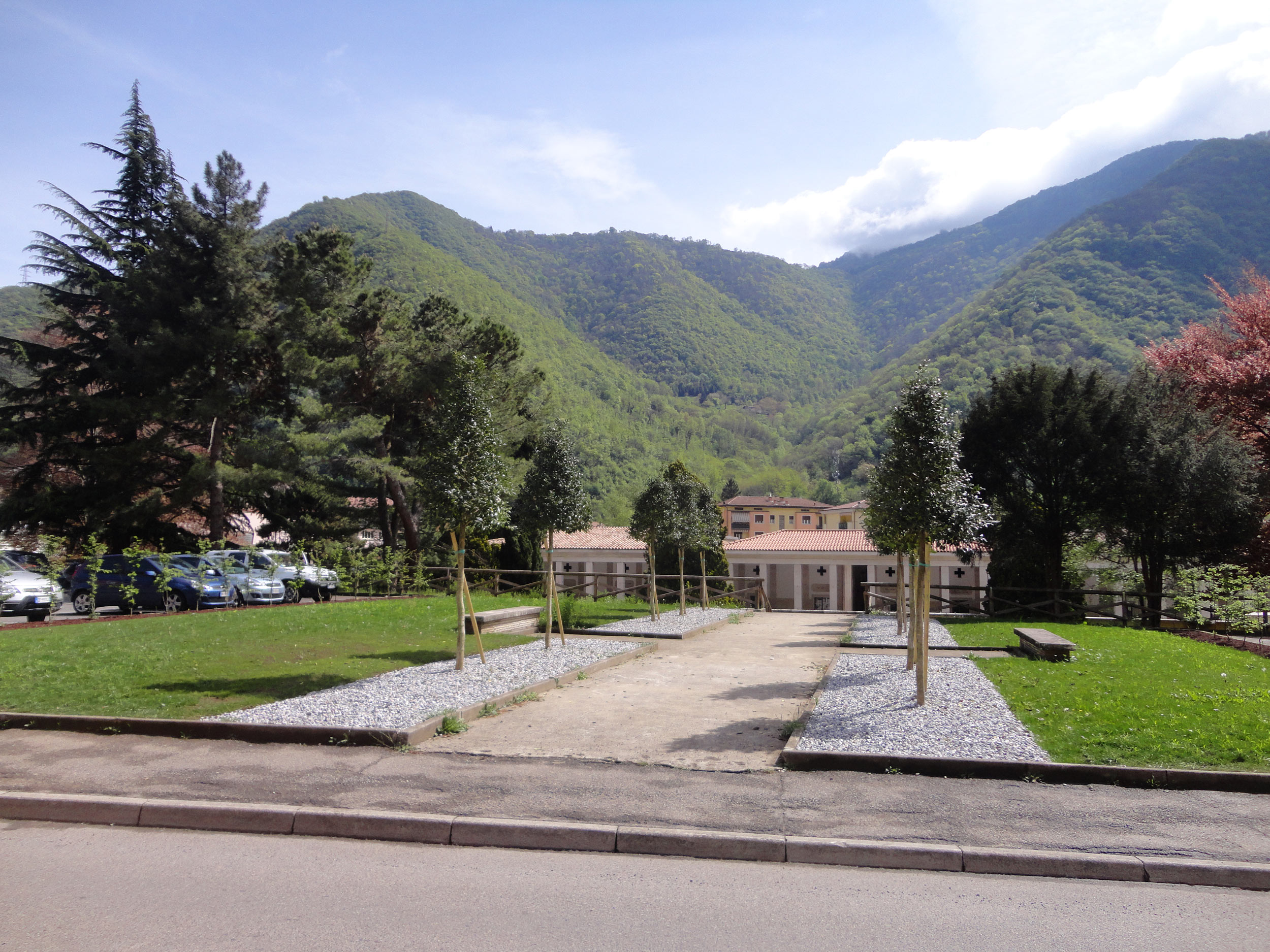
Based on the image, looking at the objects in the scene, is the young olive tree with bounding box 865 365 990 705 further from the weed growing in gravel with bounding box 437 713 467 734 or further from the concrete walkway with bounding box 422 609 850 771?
the weed growing in gravel with bounding box 437 713 467 734

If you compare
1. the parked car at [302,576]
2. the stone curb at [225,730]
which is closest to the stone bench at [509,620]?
the stone curb at [225,730]

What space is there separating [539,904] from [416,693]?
5.33 metres

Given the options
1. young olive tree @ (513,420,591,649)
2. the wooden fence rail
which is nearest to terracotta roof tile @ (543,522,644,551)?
the wooden fence rail

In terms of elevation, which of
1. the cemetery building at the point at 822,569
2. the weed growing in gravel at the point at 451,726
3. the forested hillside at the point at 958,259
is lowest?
the cemetery building at the point at 822,569

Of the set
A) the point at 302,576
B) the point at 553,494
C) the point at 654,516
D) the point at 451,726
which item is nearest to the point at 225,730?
the point at 451,726

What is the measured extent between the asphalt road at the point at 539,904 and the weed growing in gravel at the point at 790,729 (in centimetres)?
288

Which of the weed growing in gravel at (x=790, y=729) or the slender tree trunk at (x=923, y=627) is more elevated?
the slender tree trunk at (x=923, y=627)

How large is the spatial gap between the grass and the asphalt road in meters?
3.70

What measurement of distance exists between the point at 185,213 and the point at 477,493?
24.1m

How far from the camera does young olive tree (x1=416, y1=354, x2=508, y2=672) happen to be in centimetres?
1083

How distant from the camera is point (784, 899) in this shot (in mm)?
4168

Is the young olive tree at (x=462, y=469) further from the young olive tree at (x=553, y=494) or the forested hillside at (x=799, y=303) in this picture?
the forested hillside at (x=799, y=303)

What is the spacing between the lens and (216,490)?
89.8ft

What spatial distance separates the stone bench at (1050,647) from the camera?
11492 millimetres
